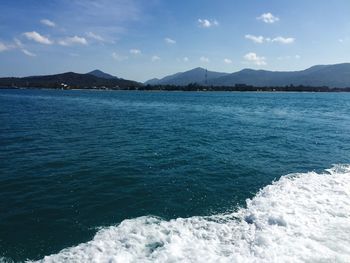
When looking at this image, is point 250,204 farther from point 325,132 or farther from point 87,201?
point 325,132

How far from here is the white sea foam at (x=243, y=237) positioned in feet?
35.7

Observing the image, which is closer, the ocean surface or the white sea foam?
the white sea foam

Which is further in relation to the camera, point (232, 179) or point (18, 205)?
point (232, 179)

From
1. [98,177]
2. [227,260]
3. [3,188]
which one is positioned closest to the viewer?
[227,260]

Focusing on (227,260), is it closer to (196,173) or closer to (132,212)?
(132,212)

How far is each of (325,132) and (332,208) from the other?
94.4 feet

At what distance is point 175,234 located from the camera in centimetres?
1262

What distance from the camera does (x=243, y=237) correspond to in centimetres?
1241

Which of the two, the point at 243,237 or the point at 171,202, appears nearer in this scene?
the point at 243,237

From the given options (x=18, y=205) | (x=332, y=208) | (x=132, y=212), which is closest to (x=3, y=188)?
(x=18, y=205)

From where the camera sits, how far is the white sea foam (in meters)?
10.9

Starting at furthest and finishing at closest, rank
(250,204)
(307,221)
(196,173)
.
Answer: (196,173), (250,204), (307,221)

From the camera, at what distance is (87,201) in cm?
1619

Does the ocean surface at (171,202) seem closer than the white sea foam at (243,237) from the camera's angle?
No
